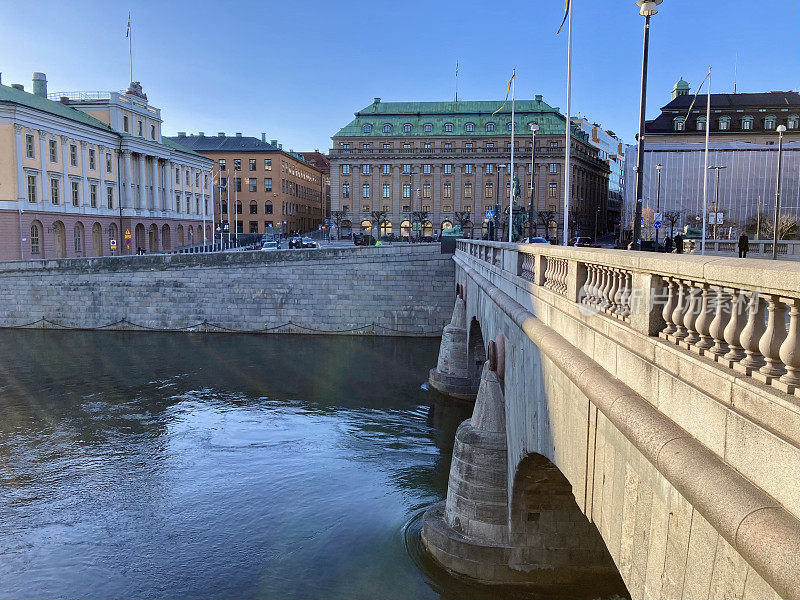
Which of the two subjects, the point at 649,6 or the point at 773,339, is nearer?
the point at 773,339

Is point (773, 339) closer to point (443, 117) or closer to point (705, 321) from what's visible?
point (705, 321)

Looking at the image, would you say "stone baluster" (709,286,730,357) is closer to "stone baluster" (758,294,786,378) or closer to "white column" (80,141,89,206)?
"stone baluster" (758,294,786,378)

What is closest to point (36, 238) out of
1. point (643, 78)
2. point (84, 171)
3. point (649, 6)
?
point (84, 171)

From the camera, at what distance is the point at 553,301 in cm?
859

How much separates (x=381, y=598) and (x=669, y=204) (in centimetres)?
6896

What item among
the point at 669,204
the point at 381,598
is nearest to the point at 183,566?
the point at 381,598

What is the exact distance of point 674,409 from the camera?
14.9ft

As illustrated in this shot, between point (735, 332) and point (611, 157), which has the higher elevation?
point (611, 157)

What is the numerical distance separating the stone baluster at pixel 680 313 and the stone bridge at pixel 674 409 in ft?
0.04

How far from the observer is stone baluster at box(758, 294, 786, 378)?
363 centimetres

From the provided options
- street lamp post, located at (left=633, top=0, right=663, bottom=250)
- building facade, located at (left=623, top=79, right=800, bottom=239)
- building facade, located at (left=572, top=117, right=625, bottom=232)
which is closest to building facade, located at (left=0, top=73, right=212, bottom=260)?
street lamp post, located at (left=633, top=0, right=663, bottom=250)

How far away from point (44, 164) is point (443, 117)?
61796mm

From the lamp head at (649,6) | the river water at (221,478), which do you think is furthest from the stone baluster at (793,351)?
the lamp head at (649,6)

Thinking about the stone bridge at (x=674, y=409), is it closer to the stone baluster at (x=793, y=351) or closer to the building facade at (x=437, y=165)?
the stone baluster at (x=793, y=351)
